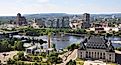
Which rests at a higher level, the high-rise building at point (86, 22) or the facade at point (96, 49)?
the facade at point (96, 49)

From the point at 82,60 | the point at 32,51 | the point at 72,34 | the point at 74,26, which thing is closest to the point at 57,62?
the point at 82,60

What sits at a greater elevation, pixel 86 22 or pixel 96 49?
pixel 96 49

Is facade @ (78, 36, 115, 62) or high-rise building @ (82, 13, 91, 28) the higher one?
facade @ (78, 36, 115, 62)

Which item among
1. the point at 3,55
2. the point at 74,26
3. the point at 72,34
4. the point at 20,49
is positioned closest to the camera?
the point at 3,55

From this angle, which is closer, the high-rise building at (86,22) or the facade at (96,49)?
the facade at (96,49)

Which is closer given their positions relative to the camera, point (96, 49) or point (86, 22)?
point (96, 49)

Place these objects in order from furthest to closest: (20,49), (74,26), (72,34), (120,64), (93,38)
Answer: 1. (74,26)
2. (72,34)
3. (20,49)
4. (93,38)
5. (120,64)

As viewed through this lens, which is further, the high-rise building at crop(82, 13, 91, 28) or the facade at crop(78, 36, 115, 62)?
the high-rise building at crop(82, 13, 91, 28)

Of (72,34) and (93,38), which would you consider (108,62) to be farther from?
(72,34)
